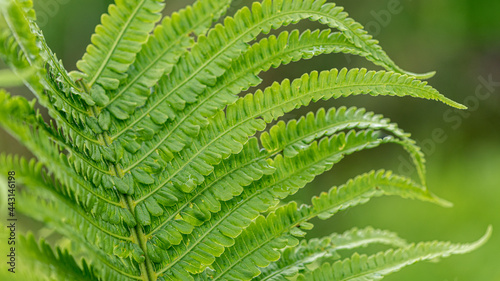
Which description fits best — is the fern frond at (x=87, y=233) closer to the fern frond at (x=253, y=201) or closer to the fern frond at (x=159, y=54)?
the fern frond at (x=253, y=201)

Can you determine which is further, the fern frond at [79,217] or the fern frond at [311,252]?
the fern frond at [311,252]

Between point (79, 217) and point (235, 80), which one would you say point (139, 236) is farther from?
point (235, 80)

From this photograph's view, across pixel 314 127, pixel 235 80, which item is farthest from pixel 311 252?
Answer: pixel 235 80

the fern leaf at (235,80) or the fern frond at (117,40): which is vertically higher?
Result: the fern frond at (117,40)

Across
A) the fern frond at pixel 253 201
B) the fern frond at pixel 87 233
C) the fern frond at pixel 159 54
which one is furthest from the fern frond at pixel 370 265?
the fern frond at pixel 159 54

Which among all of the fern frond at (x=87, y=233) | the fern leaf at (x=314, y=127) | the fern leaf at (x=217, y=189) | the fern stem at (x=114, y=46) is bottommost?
the fern frond at (x=87, y=233)

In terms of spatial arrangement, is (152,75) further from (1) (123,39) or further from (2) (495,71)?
(2) (495,71)
